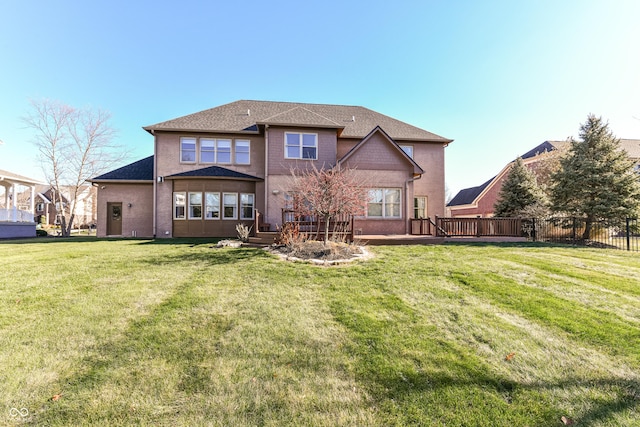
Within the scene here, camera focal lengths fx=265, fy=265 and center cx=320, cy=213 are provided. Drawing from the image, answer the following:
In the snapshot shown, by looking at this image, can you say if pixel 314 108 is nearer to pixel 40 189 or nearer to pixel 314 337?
pixel 314 337

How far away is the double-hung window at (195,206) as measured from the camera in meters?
Answer: 16.8

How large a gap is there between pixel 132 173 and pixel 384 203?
56.8 feet

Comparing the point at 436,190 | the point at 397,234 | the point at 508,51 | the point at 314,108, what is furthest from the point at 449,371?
the point at 314,108

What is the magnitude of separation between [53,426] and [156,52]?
60.7 ft

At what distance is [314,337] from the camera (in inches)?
161

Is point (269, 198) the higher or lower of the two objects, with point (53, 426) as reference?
higher

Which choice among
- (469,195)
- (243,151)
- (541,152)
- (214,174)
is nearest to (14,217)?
(214,174)

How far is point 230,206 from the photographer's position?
17.1 meters

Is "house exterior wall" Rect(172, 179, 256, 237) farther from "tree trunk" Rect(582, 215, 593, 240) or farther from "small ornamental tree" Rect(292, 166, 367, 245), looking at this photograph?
"tree trunk" Rect(582, 215, 593, 240)

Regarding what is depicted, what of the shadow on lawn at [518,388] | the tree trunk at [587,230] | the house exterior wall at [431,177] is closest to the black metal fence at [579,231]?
the tree trunk at [587,230]

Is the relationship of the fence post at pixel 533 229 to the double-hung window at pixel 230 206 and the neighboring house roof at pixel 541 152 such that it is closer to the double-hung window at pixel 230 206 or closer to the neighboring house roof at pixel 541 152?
the double-hung window at pixel 230 206

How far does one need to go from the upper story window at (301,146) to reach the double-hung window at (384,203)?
4.45 m

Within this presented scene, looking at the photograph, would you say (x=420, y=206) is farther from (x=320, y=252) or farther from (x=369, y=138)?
(x=320, y=252)

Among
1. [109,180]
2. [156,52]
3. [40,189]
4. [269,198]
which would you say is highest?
[156,52]
